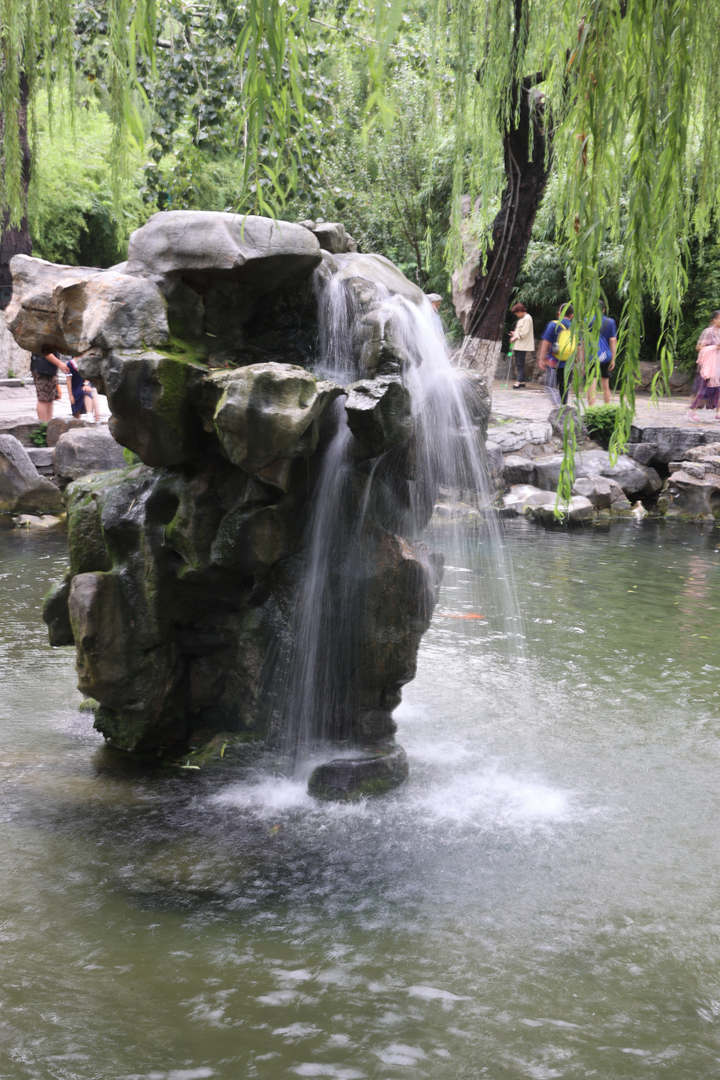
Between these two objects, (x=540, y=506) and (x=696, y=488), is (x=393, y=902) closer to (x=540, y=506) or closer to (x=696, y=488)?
(x=540, y=506)

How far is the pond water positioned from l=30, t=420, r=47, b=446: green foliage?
930cm

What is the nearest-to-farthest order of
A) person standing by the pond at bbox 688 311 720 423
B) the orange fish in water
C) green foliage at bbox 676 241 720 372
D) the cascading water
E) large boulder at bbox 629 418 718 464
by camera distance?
the cascading water < the orange fish in water < large boulder at bbox 629 418 718 464 < person standing by the pond at bbox 688 311 720 423 < green foliage at bbox 676 241 720 372

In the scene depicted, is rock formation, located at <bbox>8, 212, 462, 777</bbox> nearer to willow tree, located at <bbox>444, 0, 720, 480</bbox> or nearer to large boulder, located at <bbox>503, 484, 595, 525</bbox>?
willow tree, located at <bbox>444, 0, 720, 480</bbox>

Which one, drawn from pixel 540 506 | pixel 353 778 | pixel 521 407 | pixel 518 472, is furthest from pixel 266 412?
pixel 521 407

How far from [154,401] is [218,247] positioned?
868 millimetres

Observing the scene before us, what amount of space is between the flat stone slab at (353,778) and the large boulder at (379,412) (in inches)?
63.0

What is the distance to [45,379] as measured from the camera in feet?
48.3

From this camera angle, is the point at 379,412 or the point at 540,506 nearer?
the point at 379,412

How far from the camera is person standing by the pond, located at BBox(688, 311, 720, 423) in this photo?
16281 mm

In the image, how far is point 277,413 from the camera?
13.2 ft

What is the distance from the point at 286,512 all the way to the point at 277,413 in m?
0.79

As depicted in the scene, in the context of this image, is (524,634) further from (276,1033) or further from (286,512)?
(276,1033)

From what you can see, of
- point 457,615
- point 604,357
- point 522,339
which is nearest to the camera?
point 604,357

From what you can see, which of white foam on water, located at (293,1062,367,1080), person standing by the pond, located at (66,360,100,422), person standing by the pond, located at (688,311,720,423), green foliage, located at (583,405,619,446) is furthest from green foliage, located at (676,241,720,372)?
white foam on water, located at (293,1062,367,1080)
